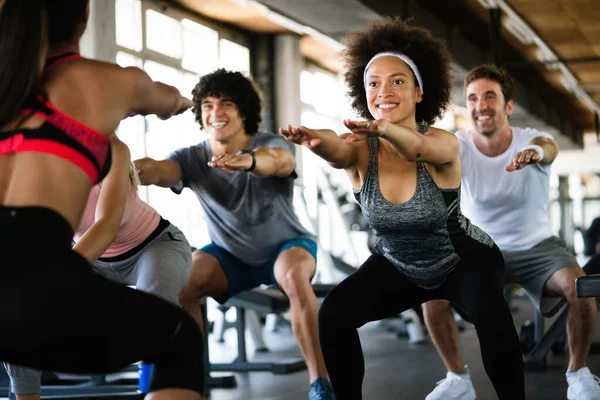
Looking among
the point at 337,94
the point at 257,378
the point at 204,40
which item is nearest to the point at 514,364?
the point at 257,378

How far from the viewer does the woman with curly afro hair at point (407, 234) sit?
2408 mm

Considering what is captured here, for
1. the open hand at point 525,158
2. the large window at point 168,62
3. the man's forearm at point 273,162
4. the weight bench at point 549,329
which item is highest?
the large window at point 168,62

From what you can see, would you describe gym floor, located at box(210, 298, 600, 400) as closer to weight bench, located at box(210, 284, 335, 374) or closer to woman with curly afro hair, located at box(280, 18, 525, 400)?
weight bench, located at box(210, 284, 335, 374)

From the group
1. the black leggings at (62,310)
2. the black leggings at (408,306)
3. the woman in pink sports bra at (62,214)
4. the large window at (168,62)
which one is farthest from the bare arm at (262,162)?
the large window at (168,62)

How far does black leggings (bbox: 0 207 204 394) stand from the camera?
136cm

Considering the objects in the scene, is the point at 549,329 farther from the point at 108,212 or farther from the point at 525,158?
the point at 108,212

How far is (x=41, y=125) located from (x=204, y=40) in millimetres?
8018

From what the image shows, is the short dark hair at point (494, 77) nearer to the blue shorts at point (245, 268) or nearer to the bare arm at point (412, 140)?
the blue shorts at point (245, 268)

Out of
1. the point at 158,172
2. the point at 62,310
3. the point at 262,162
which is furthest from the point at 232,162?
the point at 62,310

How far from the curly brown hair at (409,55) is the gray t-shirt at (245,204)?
0.64 meters

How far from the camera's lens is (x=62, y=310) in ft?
4.46

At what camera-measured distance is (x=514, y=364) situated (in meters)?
2.38

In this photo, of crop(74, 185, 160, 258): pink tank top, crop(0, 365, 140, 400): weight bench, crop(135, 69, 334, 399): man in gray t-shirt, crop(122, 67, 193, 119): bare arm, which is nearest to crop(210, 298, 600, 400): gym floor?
crop(0, 365, 140, 400): weight bench

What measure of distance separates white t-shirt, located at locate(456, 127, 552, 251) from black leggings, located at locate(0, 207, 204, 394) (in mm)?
2322
